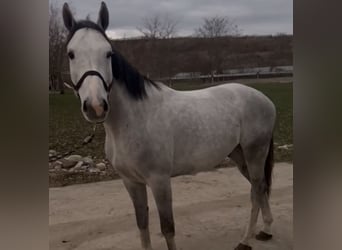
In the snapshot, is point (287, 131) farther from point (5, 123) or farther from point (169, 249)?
point (5, 123)

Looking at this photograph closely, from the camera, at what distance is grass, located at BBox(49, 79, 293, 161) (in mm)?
1022

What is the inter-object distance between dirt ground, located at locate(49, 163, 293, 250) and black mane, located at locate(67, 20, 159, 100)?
0.32 m

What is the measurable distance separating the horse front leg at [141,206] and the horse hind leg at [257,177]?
340 mm

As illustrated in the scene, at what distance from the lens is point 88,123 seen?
1.10m

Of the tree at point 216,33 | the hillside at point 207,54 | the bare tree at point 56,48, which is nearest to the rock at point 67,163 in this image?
the bare tree at point 56,48

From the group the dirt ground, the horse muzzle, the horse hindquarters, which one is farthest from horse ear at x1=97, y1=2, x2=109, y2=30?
the horse hindquarters

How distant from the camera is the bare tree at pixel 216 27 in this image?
113 cm

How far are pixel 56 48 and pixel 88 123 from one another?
229 mm

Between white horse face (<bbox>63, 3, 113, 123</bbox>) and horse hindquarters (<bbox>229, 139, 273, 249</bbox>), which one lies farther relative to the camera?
horse hindquarters (<bbox>229, 139, 273, 249</bbox>)

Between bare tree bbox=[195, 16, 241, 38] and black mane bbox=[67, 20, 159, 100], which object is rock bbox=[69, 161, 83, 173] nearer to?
black mane bbox=[67, 20, 159, 100]

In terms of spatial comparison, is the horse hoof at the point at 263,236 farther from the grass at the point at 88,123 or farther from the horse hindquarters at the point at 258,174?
the grass at the point at 88,123

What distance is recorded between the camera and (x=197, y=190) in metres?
1.35

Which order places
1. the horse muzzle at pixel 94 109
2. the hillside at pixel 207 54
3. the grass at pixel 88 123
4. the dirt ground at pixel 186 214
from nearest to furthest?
the horse muzzle at pixel 94 109, the grass at pixel 88 123, the hillside at pixel 207 54, the dirt ground at pixel 186 214

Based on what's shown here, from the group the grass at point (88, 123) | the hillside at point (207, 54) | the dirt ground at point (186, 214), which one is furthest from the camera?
the dirt ground at point (186, 214)
